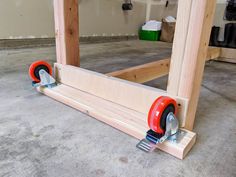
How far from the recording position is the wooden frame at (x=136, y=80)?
0.67m

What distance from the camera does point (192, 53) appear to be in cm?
68

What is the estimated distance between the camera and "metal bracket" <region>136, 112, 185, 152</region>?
2.14 feet

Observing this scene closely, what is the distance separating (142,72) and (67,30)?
551 millimetres

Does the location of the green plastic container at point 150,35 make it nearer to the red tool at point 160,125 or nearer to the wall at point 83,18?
the wall at point 83,18

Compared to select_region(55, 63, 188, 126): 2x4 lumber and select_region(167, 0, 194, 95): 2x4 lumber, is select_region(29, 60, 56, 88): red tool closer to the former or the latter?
select_region(55, 63, 188, 126): 2x4 lumber

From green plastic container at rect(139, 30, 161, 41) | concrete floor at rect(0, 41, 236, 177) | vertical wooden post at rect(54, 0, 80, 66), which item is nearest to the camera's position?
concrete floor at rect(0, 41, 236, 177)

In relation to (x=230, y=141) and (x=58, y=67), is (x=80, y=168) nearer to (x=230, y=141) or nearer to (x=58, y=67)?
(x=230, y=141)

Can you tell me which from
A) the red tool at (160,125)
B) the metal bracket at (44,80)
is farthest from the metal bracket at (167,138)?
the metal bracket at (44,80)

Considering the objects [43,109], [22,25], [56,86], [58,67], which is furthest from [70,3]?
[22,25]

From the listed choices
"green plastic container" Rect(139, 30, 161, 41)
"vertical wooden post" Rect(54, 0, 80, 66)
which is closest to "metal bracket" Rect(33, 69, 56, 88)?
"vertical wooden post" Rect(54, 0, 80, 66)

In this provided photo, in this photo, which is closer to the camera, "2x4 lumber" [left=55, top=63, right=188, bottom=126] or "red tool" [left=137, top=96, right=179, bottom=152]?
"red tool" [left=137, top=96, right=179, bottom=152]

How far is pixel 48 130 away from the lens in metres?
0.79

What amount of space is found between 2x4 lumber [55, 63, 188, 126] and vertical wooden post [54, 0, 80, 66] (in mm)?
80

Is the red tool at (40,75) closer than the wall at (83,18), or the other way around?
the red tool at (40,75)
